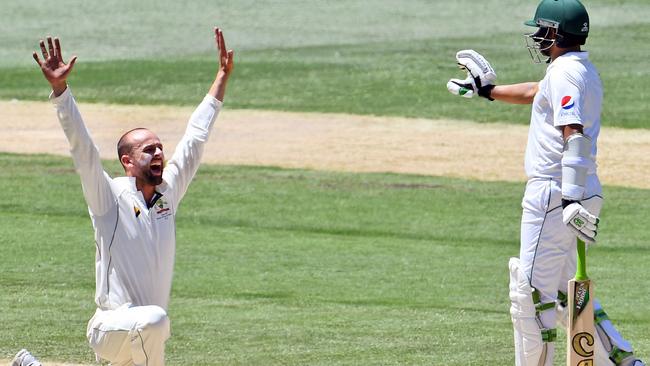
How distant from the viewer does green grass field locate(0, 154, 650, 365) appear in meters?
10.3

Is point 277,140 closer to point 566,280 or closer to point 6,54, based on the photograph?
point 6,54

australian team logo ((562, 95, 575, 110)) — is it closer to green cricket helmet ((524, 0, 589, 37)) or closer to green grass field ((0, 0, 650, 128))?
→ green cricket helmet ((524, 0, 589, 37))

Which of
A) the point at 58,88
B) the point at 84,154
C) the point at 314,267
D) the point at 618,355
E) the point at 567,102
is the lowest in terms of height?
the point at 314,267

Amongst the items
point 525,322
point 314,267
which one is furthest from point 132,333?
point 314,267

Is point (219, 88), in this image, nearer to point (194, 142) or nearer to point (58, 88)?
point (194, 142)

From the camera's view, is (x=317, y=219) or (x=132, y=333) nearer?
(x=132, y=333)

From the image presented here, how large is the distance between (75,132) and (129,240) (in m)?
0.66

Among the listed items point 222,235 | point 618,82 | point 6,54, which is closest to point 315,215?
point 222,235

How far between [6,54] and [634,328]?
19574 millimetres

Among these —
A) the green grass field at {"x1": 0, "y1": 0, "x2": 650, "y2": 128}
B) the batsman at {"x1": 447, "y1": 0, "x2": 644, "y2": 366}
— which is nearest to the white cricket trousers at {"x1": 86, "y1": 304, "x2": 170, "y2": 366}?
the batsman at {"x1": 447, "y1": 0, "x2": 644, "y2": 366}

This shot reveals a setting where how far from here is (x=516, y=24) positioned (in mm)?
30328

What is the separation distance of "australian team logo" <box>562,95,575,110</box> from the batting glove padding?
1093mm

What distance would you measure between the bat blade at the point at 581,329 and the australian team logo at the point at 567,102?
0.99 metres

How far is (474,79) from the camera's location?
921cm
